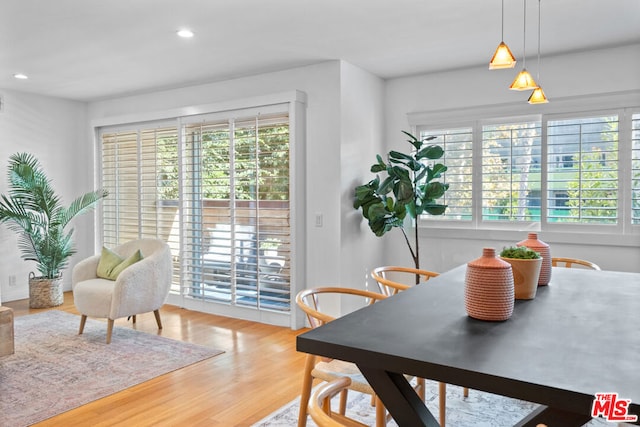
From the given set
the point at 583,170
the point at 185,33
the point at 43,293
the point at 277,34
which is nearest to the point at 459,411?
the point at 583,170

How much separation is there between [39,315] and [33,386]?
2.17 m

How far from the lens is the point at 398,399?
1373 mm

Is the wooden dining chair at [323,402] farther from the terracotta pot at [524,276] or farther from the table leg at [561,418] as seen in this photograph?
the terracotta pot at [524,276]

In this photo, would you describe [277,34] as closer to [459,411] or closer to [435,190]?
[435,190]

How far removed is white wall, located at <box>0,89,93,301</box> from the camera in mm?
5770

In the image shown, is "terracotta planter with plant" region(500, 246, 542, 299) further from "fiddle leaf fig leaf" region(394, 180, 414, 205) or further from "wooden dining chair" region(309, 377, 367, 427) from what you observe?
"fiddle leaf fig leaf" region(394, 180, 414, 205)

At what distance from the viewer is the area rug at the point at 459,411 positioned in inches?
106

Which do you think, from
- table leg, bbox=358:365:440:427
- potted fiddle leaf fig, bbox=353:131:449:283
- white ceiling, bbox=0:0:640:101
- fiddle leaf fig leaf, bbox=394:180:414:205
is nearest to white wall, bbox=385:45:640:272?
white ceiling, bbox=0:0:640:101

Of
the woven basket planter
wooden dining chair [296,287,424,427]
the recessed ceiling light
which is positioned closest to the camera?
wooden dining chair [296,287,424,427]

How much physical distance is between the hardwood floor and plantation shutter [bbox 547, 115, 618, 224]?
2677 millimetres

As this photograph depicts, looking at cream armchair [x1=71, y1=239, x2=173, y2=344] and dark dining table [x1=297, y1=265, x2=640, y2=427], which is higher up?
dark dining table [x1=297, y1=265, x2=640, y2=427]

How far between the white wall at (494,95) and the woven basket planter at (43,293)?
151 inches

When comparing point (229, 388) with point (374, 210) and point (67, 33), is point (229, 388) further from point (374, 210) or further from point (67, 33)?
point (67, 33)

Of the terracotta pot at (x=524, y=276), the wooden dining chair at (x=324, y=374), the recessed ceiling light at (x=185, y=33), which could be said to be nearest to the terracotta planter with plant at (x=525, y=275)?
the terracotta pot at (x=524, y=276)
